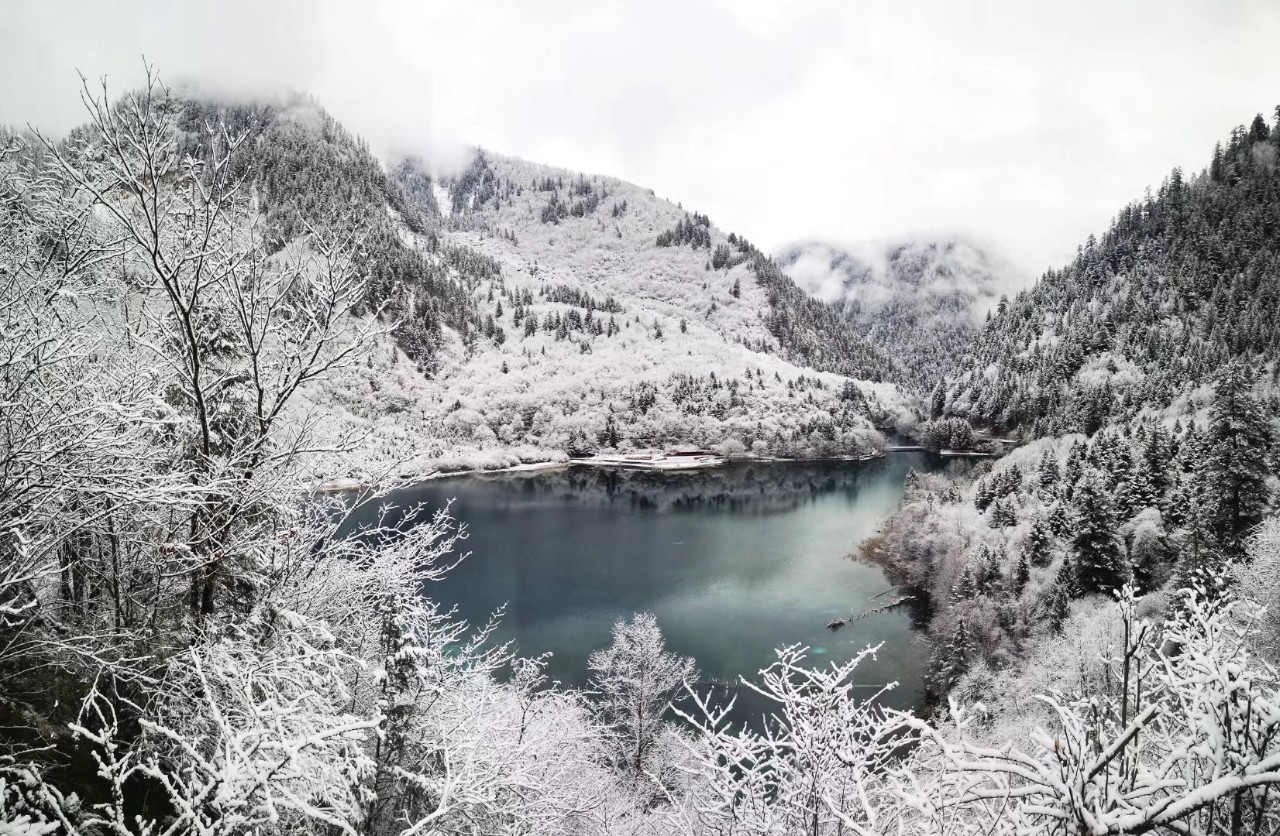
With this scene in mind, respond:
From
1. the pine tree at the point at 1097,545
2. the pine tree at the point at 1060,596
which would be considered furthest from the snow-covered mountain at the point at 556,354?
the pine tree at the point at 1097,545

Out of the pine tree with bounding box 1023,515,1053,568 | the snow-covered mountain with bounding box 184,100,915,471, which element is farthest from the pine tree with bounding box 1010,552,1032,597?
the snow-covered mountain with bounding box 184,100,915,471

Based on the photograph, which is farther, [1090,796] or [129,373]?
[129,373]

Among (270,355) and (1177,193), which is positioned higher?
(1177,193)

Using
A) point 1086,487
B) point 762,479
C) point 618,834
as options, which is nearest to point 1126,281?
point 762,479

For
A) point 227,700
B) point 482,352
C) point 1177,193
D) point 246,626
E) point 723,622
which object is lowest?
point 723,622

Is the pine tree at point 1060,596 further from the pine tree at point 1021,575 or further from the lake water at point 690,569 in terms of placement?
the lake water at point 690,569

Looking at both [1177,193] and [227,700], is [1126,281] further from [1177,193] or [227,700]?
[227,700]

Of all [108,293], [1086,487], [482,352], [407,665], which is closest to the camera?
[407,665]
